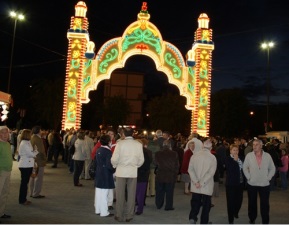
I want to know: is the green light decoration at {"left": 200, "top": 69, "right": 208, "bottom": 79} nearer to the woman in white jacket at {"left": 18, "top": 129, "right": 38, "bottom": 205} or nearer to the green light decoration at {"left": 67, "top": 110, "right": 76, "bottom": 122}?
the green light decoration at {"left": 67, "top": 110, "right": 76, "bottom": 122}

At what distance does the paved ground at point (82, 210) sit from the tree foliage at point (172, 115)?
45.9 meters

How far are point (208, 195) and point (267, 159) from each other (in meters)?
1.57

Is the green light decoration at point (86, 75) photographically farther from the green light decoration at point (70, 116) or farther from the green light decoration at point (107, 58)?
the green light decoration at point (70, 116)

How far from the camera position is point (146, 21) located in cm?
2559

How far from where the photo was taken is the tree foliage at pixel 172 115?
194ft

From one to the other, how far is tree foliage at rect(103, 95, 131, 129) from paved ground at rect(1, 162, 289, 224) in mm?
36423

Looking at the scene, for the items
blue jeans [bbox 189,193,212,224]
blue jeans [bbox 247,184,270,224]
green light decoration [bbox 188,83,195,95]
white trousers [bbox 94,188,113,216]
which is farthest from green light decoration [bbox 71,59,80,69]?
blue jeans [bbox 247,184,270,224]

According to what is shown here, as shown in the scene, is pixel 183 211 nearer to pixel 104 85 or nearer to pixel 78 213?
pixel 78 213

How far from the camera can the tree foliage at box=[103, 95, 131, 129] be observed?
163ft

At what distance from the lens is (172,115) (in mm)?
59250

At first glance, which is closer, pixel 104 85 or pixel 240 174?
pixel 240 174

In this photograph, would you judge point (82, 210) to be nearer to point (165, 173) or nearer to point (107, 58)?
point (165, 173)

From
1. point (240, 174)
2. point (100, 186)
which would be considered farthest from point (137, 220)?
point (240, 174)

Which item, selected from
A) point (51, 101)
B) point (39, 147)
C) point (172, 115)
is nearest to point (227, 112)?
point (172, 115)
